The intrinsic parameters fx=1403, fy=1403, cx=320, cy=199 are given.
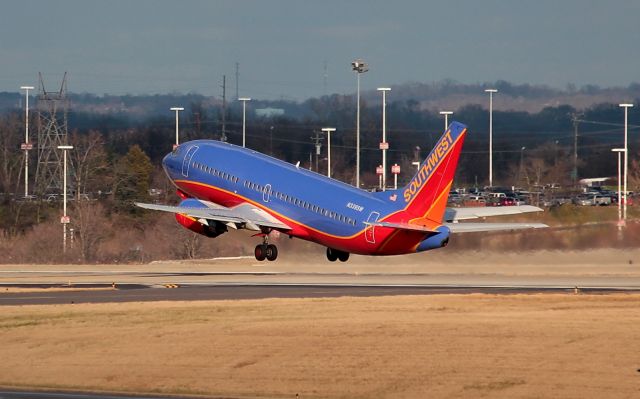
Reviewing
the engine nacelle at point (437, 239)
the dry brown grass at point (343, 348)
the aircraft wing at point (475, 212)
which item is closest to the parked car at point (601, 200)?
the aircraft wing at point (475, 212)

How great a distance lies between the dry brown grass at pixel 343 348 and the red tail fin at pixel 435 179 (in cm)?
514

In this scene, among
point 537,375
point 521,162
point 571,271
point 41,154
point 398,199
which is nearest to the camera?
point 537,375

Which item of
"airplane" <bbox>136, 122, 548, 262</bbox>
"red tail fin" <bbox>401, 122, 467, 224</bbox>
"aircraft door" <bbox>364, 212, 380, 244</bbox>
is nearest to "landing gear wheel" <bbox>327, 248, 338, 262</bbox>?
"airplane" <bbox>136, 122, 548, 262</bbox>

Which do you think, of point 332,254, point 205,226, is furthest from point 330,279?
point 205,226

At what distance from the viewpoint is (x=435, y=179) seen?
72.8m

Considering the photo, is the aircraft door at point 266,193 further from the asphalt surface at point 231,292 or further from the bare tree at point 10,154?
the bare tree at point 10,154

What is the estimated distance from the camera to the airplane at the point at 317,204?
239 ft

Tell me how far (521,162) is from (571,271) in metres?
104

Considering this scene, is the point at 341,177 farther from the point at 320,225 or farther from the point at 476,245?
the point at 320,225

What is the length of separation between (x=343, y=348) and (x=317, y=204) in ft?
71.9

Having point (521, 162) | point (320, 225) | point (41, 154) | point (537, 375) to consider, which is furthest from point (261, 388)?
point (521, 162)

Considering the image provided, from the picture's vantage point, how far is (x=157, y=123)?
199 meters

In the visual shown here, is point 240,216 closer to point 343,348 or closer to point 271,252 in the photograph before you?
point 271,252

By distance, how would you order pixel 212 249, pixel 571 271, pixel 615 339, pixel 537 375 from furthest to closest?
1. pixel 212 249
2. pixel 571 271
3. pixel 615 339
4. pixel 537 375
